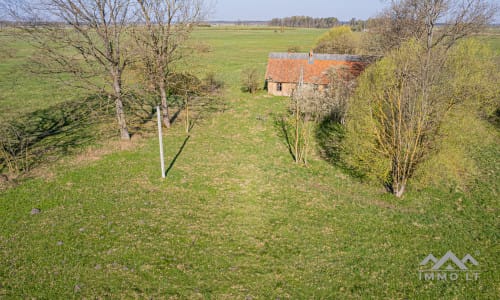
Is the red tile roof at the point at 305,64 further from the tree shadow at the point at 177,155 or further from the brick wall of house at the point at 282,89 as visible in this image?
the tree shadow at the point at 177,155

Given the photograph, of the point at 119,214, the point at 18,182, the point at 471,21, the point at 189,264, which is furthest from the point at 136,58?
the point at 471,21

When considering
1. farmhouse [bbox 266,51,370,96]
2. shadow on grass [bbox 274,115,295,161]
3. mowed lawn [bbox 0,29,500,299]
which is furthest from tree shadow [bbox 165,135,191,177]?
farmhouse [bbox 266,51,370,96]

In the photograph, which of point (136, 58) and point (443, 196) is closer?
point (443, 196)

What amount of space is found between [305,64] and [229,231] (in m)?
27.8

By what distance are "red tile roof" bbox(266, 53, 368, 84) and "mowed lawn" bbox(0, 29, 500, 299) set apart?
1756 centimetres

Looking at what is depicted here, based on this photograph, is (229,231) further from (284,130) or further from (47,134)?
(47,134)

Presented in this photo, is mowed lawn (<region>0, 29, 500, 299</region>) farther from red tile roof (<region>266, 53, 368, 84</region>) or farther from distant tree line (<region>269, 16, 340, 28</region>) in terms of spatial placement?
distant tree line (<region>269, 16, 340, 28</region>)

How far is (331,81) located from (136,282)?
21.9m

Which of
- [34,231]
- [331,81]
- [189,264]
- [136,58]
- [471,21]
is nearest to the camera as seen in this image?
[189,264]

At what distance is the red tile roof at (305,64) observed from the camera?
33.4 meters

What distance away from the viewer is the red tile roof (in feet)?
110

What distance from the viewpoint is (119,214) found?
12.7 m

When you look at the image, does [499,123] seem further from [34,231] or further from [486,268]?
[34,231]

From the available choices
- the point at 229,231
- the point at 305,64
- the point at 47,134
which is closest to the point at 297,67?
the point at 305,64
